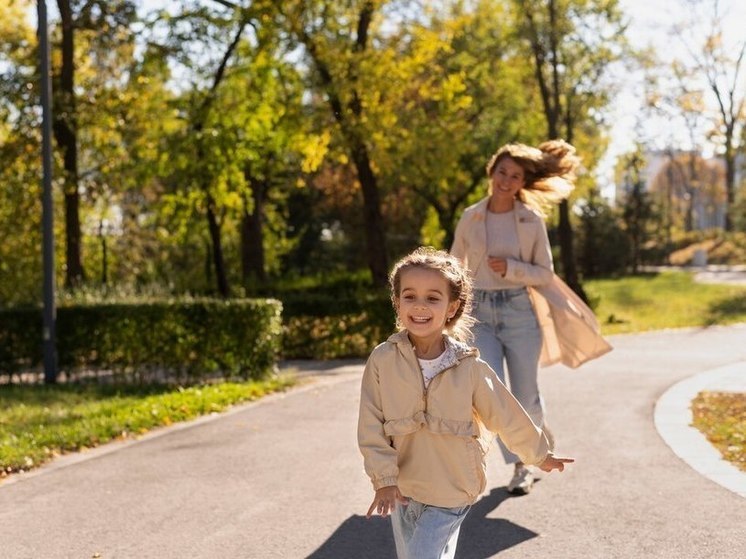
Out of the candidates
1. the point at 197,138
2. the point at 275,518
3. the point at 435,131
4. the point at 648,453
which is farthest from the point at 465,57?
the point at 275,518

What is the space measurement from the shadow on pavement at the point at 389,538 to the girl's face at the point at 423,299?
1.87m

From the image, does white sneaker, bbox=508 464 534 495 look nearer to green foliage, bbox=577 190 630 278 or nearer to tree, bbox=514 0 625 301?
tree, bbox=514 0 625 301

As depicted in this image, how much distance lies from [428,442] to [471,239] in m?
2.95

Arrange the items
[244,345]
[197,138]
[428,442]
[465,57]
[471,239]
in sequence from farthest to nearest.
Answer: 1. [465,57]
2. [197,138]
3. [244,345]
4. [471,239]
5. [428,442]

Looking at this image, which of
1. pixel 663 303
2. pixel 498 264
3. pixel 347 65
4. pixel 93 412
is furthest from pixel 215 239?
pixel 663 303

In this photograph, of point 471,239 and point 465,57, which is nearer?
point 471,239

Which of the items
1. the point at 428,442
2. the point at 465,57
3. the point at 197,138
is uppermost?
the point at 465,57

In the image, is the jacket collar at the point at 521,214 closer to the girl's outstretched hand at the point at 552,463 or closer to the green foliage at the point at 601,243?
the girl's outstretched hand at the point at 552,463

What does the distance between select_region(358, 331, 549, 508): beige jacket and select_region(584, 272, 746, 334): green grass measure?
17.9 metres

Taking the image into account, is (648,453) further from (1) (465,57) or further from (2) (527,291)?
(1) (465,57)

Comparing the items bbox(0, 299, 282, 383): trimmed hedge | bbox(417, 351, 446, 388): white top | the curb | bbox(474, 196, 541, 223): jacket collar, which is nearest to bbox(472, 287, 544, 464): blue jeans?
bbox(474, 196, 541, 223): jacket collar

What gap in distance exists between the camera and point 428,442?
363 cm

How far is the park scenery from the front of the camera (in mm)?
10156

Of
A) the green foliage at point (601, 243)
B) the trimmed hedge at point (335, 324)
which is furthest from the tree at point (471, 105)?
the green foliage at point (601, 243)
